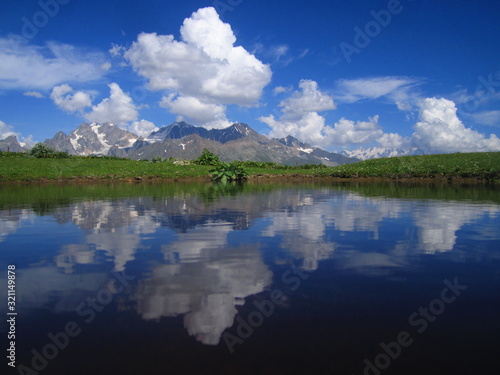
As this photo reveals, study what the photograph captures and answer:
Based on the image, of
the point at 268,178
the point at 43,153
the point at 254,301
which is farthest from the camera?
the point at 43,153

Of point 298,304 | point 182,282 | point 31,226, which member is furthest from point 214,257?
point 31,226

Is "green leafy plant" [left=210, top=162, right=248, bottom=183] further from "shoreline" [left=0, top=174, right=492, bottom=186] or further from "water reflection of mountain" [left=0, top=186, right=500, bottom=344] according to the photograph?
"water reflection of mountain" [left=0, top=186, right=500, bottom=344]

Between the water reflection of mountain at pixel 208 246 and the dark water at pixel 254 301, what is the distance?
6 centimetres

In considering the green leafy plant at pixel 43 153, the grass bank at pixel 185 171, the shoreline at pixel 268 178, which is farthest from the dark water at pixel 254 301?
the green leafy plant at pixel 43 153

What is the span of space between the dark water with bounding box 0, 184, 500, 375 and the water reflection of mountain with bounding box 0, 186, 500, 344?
60 mm

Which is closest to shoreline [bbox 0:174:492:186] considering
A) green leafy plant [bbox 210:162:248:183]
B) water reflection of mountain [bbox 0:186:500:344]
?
green leafy plant [bbox 210:162:248:183]

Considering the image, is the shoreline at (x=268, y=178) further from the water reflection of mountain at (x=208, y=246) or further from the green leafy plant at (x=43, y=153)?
the water reflection of mountain at (x=208, y=246)

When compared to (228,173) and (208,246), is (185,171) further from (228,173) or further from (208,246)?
(208,246)

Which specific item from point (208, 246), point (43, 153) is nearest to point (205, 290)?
point (208, 246)

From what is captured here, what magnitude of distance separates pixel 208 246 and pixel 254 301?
458 cm

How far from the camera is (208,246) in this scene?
1110 cm

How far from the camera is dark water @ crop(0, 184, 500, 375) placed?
4.93 meters

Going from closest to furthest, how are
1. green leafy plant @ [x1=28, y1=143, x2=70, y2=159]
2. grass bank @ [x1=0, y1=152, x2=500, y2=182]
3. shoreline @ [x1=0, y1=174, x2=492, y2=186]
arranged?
1. shoreline @ [x1=0, y1=174, x2=492, y2=186]
2. grass bank @ [x1=0, y1=152, x2=500, y2=182]
3. green leafy plant @ [x1=28, y1=143, x2=70, y2=159]

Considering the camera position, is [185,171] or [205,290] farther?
[185,171]
